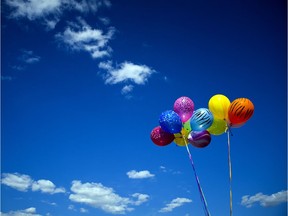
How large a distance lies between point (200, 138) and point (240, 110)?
3.70 feet

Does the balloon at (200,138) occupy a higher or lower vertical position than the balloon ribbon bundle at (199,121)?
lower

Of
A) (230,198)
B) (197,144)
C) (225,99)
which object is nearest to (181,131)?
(197,144)

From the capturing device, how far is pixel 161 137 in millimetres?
8453

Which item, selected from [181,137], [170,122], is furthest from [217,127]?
[170,122]

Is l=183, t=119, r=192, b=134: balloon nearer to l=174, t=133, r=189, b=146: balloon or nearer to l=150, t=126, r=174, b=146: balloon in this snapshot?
l=174, t=133, r=189, b=146: balloon

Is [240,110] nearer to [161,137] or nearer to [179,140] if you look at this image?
[179,140]

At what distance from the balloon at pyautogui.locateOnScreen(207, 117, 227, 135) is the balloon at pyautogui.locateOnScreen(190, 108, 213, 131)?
504 millimetres

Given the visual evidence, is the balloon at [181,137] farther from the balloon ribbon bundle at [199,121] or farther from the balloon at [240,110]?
the balloon at [240,110]

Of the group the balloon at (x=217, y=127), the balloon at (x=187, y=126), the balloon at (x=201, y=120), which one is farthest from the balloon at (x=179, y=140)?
the balloon at (x=217, y=127)

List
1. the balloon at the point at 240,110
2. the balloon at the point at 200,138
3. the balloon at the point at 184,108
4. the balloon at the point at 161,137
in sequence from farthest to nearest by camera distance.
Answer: the balloon at the point at 161,137 → the balloon at the point at 184,108 → the balloon at the point at 200,138 → the balloon at the point at 240,110

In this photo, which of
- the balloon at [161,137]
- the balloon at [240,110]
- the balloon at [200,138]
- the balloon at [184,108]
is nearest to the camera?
the balloon at [240,110]

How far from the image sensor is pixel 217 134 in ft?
28.5

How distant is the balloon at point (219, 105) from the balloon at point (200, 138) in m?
0.56

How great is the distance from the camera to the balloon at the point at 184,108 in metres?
8.34
